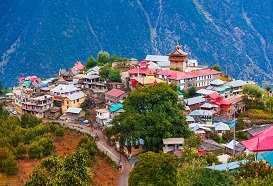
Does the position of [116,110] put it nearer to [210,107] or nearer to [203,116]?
[203,116]

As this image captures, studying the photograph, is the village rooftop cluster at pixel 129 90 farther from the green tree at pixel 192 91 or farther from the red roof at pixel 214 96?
the green tree at pixel 192 91

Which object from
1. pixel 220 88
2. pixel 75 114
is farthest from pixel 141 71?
pixel 75 114

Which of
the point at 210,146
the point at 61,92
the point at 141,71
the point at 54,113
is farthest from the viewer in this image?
the point at 141,71

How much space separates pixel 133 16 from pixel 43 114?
124255 millimetres

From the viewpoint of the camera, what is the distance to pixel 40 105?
6531 cm

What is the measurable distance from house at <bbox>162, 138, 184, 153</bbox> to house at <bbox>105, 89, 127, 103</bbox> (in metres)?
17.8

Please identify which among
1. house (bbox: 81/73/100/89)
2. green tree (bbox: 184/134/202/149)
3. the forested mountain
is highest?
the forested mountain

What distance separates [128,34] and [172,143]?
132 metres

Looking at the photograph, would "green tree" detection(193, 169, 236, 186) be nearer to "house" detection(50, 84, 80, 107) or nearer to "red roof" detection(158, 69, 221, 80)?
"red roof" detection(158, 69, 221, 80)

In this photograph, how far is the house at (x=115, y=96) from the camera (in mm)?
63037

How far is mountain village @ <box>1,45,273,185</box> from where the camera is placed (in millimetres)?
56094

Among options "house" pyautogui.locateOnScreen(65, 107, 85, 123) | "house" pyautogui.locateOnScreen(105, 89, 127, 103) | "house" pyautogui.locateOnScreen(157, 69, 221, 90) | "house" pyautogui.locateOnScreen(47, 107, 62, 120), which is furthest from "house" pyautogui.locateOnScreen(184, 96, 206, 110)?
"house" pyautogui.locateOnScreen(47, 107, 62, 120)

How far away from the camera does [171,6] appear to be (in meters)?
185

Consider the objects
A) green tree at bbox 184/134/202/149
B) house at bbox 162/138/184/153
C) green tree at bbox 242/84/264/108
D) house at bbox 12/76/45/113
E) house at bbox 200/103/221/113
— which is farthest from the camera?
house at bbox 12/76/45/113
